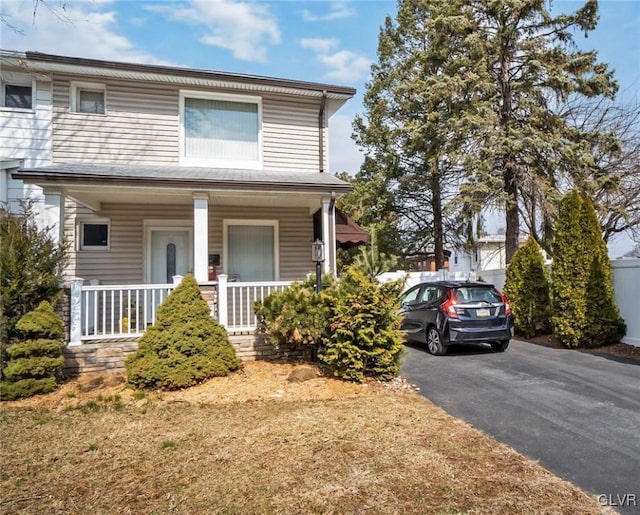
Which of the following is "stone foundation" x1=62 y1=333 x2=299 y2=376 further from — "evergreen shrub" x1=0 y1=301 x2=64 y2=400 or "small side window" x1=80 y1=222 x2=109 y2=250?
"small side window" x1=80 y1=222 x2=109 y2=250

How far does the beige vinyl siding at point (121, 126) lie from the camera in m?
9.55

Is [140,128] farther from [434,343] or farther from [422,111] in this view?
[422,111]

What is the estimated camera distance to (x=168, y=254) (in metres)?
10.2

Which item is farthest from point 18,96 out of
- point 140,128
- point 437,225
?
point 437,225

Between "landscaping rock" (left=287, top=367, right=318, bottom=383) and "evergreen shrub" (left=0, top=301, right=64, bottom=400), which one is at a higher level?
"evergreen shrub" (left=0, top=301, right=64, bottom=400)

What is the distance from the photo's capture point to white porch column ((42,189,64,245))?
24.8 feet

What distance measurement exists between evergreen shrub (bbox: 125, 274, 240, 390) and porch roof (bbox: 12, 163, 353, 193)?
2235 mm

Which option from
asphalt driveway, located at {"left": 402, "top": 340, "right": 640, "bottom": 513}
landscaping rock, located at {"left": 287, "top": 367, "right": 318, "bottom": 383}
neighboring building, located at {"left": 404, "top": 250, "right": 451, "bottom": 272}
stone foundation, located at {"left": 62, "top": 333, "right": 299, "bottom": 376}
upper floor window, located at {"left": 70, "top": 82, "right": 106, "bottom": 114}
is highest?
upper floor window, located at {"left": 70, "top": 82, "right": 106, "bottom": 114}

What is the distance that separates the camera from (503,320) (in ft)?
27.4

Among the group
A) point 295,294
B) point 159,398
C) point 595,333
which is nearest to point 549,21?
point 595,333

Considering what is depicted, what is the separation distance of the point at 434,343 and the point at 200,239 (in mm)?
5152

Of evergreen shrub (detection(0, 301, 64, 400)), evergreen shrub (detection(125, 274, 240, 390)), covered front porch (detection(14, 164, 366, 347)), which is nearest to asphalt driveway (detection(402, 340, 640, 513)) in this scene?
evergreen shrub (detection(125, 274, 240, 390))

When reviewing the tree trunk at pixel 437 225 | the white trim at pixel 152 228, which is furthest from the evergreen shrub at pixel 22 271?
the tree trunk at pixel 437 225

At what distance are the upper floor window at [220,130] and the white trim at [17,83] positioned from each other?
3.22 m
